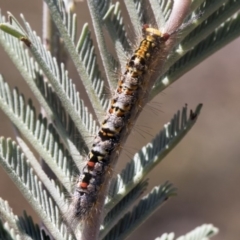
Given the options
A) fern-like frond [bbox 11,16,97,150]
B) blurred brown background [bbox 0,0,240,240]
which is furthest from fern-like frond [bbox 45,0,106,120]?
blurred brown background [bbox 0,0,240,240]

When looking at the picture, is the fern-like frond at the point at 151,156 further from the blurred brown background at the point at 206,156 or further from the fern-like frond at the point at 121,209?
the blurred brown background at the point at 206,156

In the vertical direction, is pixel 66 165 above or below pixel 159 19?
below

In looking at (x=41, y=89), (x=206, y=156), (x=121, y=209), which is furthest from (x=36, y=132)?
(x=206, y=156)

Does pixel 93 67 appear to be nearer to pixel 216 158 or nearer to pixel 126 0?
pixel 126 0

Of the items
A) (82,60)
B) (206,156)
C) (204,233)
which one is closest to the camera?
(204,233)

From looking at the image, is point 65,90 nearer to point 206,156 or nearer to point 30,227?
point 30,227

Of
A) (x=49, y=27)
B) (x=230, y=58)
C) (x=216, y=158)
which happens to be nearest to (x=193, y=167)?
(x=216, y=158)

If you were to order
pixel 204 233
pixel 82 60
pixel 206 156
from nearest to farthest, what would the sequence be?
pixel 204 233 → pixel 82 60 → pixel 206 156
